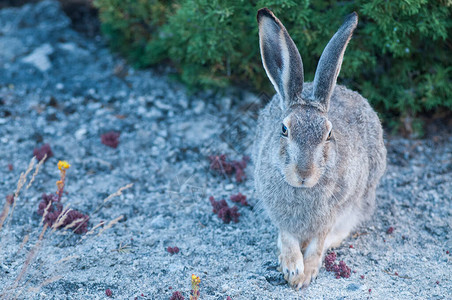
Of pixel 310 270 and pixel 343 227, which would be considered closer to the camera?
pixel 310 270

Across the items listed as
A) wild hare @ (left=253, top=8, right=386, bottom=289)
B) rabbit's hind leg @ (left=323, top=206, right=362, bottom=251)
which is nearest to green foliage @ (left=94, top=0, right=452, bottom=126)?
wild hare @ (left=253, top=8, right=386, bottom=289)

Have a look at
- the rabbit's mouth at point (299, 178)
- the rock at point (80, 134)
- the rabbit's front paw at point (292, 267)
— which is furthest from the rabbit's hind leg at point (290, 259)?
the rock at point (80, 134)

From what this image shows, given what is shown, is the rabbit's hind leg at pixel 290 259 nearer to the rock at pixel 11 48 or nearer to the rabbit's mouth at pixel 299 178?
the rabbit's mouth at pixel 299 178

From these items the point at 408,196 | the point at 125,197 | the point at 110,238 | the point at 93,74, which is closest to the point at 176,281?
the point at 110,238

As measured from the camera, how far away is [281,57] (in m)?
4.43

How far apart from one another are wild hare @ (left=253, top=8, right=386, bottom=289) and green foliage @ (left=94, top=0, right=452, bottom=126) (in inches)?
48.4

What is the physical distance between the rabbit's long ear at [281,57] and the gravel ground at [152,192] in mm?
1627

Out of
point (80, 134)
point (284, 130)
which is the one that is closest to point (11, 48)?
point (80, 134)

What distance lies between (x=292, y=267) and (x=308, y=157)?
123 centimetres

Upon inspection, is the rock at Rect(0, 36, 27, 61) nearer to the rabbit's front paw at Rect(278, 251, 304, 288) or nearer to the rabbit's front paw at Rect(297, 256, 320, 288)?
the rabbit's front paw at Rect(278, 251, 304, 288)

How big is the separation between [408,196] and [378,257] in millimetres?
1330

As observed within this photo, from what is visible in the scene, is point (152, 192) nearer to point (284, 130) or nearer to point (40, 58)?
point (284, 130)

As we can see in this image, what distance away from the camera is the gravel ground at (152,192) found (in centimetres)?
452

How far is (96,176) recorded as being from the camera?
20.4ft
